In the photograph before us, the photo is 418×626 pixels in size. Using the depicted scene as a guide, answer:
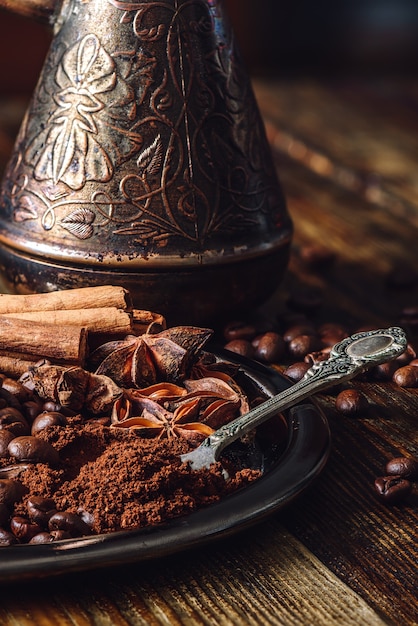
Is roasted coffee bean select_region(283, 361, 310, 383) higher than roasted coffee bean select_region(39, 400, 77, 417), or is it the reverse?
roasted coffee bean select_region(39, 400, 77, 417)

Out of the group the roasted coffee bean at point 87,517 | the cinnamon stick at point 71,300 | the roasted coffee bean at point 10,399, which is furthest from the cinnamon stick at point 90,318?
the roasted coffee bean at point 87,517

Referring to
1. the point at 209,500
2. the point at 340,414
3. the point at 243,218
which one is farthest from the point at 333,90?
the point at 209,500

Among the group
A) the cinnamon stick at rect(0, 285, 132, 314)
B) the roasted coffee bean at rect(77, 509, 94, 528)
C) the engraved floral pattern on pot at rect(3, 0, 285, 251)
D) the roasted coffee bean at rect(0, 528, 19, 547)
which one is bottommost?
the cinnamon stick at rect(0, 285, 132, 314)

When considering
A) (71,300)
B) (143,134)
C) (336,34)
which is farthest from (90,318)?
(336,34)

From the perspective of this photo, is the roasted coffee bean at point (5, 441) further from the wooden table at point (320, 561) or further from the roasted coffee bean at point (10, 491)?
the wooden table at point (320, 561)

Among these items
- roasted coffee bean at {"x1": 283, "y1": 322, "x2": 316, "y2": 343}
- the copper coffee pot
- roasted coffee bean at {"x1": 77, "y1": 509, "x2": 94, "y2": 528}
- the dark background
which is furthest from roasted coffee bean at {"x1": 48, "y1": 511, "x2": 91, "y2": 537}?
the dark background

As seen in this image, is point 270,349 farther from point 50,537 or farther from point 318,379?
point 50,537

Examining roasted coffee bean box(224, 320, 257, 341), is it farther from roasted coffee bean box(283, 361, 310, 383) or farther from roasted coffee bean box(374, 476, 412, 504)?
roasted coffee bean box(374, 476, 412, 504)
